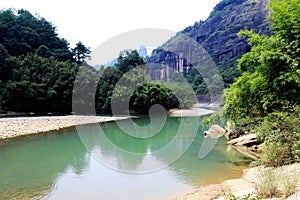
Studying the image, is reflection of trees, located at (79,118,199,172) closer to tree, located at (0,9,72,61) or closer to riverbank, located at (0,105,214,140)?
riverbank, located at (0,105,214,140)

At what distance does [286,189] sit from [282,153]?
9.11 ft

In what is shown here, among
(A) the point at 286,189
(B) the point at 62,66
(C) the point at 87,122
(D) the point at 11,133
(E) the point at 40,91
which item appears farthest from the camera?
(B) the point at 62,66

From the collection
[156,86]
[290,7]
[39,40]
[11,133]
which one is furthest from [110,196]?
[39,40]

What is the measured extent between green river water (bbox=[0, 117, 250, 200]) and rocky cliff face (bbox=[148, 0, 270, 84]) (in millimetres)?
40801

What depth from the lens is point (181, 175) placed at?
8.76 meters

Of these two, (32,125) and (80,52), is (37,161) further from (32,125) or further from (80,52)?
(80,52)

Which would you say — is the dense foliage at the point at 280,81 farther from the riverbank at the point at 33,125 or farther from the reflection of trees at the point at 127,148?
the riverbank at the point at 33,125

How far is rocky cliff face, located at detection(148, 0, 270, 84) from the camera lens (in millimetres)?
64000

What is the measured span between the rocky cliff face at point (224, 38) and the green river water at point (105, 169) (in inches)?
1606

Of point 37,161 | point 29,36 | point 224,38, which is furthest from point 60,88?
point 224,38

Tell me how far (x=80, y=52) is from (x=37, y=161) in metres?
33.7

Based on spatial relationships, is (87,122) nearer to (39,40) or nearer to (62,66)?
(62,66)

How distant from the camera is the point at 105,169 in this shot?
979 centimetres

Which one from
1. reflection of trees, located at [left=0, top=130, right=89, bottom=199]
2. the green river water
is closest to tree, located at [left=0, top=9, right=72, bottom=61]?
reflection of trees, located at [left=0, top=130, right=89, bottom=199]
